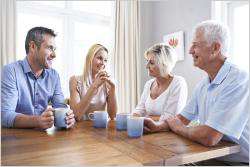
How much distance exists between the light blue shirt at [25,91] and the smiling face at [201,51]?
41.0 inches

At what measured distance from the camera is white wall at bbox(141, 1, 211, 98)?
3211 mm

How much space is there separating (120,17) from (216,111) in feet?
9.99

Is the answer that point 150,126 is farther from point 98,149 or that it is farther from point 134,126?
point 98,149

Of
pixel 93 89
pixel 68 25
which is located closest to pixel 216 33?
pixel 93 89

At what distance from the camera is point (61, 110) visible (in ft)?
3.86

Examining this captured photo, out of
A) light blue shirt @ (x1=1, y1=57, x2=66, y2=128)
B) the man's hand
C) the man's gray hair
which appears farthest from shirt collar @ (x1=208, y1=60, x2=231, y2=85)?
light blue shirt @ (x1=1, y1=57, x2=66, y2=128)

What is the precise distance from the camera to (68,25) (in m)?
3.66

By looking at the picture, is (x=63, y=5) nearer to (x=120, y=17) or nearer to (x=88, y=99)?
(x=120, y=17)

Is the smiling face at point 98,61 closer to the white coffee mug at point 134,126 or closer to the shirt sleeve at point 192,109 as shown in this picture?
the shirt sleeve at point 192,109

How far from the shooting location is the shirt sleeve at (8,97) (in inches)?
49.1

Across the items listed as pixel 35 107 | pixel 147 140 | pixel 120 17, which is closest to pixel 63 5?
pixel 120 17

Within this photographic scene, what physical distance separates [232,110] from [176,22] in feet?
9.24

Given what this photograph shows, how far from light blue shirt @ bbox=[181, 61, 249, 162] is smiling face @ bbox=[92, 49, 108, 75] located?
1.08 meters

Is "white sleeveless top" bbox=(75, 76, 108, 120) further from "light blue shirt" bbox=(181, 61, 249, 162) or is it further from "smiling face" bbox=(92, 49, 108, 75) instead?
"light blue shirt" bbox=(181, 61, 249, 162)
